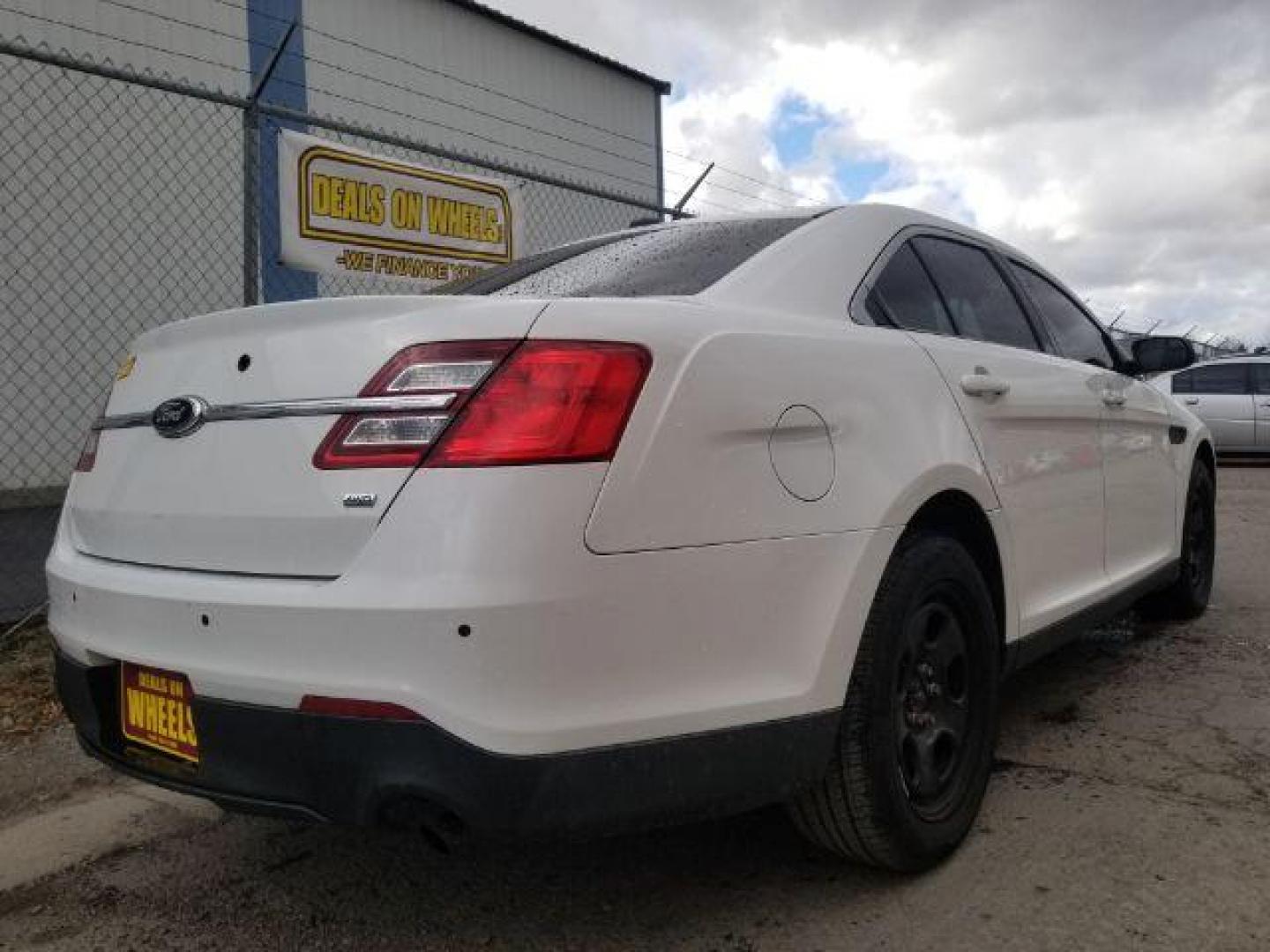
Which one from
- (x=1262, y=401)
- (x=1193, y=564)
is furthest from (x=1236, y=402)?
(x=1193, y=564)

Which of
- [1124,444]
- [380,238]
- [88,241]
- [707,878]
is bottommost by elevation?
[707,878]

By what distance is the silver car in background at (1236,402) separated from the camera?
13633 mm

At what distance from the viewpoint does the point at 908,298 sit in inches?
111

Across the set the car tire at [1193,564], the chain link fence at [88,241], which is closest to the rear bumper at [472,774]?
the car tire at [1193,564]

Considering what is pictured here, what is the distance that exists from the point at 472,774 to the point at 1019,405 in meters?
1.97

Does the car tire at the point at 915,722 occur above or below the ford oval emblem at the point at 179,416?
below

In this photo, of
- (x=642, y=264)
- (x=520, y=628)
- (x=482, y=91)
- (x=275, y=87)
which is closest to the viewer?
(x=520, y=628)

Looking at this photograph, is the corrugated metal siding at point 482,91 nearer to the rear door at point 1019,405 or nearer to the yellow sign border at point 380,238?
the yellow sign border at point 380,238

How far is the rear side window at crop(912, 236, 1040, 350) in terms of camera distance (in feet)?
10.0

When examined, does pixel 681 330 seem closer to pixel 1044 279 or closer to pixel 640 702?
pixel 640 702

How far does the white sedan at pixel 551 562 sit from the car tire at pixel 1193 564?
8.37 ft

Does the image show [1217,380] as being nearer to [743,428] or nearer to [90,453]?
[743,428]

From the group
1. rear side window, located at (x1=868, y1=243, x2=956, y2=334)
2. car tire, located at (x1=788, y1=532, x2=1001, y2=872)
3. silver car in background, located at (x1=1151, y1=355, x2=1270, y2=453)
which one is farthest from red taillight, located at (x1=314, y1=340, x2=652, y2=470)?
silver car in background, located at (x1=1151, y1=355, x2=1270, y2=453)

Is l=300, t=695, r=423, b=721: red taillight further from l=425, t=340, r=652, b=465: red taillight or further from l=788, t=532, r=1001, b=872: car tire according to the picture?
l=788, t=532, r=1001, b=872: car tire
